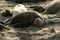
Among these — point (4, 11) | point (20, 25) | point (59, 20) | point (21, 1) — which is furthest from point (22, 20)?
point (21, 1)

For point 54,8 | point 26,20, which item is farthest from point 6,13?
point 54,8

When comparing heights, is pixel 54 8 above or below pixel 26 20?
above

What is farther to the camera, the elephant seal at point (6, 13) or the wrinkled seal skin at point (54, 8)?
the wrinkled seal skin at point (54, 8)

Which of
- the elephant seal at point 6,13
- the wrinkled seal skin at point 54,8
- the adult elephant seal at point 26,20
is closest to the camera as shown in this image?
the adult elephant seal at point 26,20

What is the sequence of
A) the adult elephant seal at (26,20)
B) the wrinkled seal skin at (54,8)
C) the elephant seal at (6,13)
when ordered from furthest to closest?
the wrinkled seal skin at (54,8) < the elephant seal at (6,13) < the adult elephant seal at (26,20)

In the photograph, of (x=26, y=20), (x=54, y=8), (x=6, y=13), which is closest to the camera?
(x=26, y=20)

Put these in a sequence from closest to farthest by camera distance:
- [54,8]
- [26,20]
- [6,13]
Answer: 1. [26,20]
2. [6,13]
3. [54,8]

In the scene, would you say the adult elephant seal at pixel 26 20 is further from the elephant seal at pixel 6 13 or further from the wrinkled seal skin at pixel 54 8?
the wrinkled seal skin at pixel 54 8

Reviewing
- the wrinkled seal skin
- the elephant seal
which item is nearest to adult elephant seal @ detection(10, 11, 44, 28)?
the elephant seal

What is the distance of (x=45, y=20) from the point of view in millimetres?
4672

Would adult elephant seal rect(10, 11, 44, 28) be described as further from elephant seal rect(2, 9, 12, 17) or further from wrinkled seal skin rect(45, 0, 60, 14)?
wrinkled seal skin rect(45, 0, 60, 14)

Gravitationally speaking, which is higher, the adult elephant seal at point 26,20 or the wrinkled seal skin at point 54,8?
the wrinkled seal skin at point 54,8

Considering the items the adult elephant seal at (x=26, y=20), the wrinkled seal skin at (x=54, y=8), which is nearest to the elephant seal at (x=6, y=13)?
the adult elephant seal at (x=26, y=20)

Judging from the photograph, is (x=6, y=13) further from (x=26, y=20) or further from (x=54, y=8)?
(x=54, y=8)
